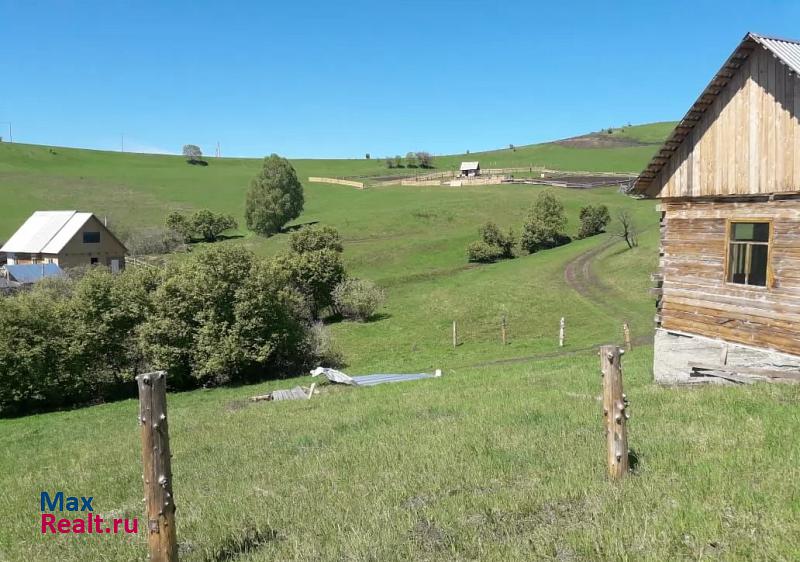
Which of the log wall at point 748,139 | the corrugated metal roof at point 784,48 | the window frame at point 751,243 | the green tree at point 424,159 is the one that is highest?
the green tree at point 424,159

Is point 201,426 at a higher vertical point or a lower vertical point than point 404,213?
lower

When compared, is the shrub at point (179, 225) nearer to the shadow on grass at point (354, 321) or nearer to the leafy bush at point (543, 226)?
the shadow on grass at point (354, 321)

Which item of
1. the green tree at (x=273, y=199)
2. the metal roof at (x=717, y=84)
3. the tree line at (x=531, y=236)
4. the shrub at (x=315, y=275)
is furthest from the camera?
the green tree at (x=273, y=199)

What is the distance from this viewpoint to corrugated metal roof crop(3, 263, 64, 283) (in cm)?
5472

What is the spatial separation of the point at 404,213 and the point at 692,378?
70.9 metres

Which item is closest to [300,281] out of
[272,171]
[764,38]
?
[764,38]

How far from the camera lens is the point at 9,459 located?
1755cm

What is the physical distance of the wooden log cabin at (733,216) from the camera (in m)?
13.5

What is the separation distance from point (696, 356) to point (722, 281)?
87.8 inches

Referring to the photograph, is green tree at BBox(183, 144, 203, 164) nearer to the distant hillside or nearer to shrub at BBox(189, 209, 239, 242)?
the distant hillside

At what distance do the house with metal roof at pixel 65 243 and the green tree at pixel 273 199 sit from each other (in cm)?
2267

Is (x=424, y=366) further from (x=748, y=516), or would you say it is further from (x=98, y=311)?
(x=748, y=516)

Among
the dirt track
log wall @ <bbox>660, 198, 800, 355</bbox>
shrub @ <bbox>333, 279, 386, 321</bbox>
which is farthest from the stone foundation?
shrub @ <bbox>333, 279, 386, 321</bbox>

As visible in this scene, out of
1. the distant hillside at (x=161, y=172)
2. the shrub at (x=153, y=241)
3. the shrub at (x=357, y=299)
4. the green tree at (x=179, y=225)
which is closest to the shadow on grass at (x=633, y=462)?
the shrub at (x=357, y=299)
